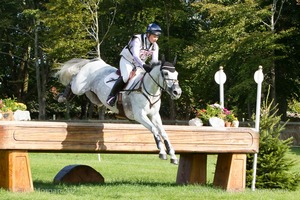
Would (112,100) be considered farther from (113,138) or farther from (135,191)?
(135,191)

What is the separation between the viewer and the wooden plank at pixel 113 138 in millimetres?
10367

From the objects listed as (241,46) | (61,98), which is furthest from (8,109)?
(241,46)

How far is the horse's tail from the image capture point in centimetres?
1227

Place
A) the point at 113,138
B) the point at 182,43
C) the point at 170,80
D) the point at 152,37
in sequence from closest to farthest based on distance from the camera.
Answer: the point at 170,80
the point at 152,37
the point at 113,138
the point at 182,43

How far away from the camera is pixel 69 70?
1229cm

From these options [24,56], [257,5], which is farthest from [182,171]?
[24,56]

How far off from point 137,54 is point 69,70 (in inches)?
85.6

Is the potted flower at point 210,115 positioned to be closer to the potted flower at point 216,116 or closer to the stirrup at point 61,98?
the potted flower at point 216,116

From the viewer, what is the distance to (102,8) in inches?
1560

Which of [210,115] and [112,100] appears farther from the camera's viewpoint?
[210,115]

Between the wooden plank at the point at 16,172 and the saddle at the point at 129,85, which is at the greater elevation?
the saddle at the point at 129,85

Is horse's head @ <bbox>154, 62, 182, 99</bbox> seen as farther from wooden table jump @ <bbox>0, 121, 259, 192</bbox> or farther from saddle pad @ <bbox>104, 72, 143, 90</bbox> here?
wooden table jump @ <bbox>0, 121, 259, 192</bbox>

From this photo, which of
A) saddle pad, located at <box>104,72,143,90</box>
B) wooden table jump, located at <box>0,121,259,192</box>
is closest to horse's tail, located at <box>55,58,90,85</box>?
saddle pad, located at <box>104,72,143,90</box>

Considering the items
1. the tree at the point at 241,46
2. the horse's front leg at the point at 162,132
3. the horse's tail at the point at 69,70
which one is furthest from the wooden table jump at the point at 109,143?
the tree at the point at 241,46
